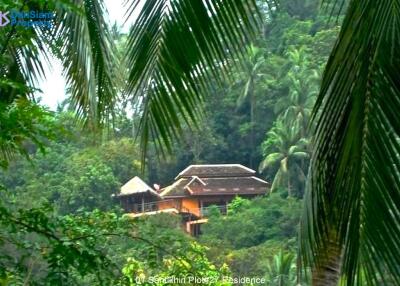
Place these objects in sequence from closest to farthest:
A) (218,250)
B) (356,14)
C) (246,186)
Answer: (356,14), (218,250), (246,186)

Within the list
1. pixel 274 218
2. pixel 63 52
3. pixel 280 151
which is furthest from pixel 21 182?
pixel 63 52

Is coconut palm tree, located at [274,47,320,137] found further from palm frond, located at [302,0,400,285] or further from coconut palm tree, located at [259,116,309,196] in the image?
palm frond, located at [302,0,400,285]

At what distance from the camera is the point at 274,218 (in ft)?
61.7

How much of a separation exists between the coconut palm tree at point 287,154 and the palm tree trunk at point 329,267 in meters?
19.3

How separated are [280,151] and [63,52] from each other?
19.2 m

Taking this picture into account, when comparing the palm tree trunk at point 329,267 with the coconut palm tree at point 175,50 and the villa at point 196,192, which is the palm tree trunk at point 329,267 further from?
the villa at point 196,192

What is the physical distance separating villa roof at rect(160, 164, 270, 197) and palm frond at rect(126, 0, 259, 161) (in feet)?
60.4

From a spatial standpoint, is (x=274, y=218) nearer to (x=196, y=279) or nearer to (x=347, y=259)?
(x=196, y=279)

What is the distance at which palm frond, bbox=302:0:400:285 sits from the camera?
1.43m

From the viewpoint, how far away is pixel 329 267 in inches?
70.9

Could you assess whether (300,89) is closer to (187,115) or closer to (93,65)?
(93,65)

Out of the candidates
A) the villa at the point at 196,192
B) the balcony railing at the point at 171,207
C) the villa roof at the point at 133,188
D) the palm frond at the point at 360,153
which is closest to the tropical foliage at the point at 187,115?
the palm frond at the point at 360,153

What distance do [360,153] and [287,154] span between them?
20.5 m

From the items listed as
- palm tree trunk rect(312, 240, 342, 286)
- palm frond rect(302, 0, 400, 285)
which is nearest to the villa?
palm tree trunk rect(312, 240, 342, 286)
